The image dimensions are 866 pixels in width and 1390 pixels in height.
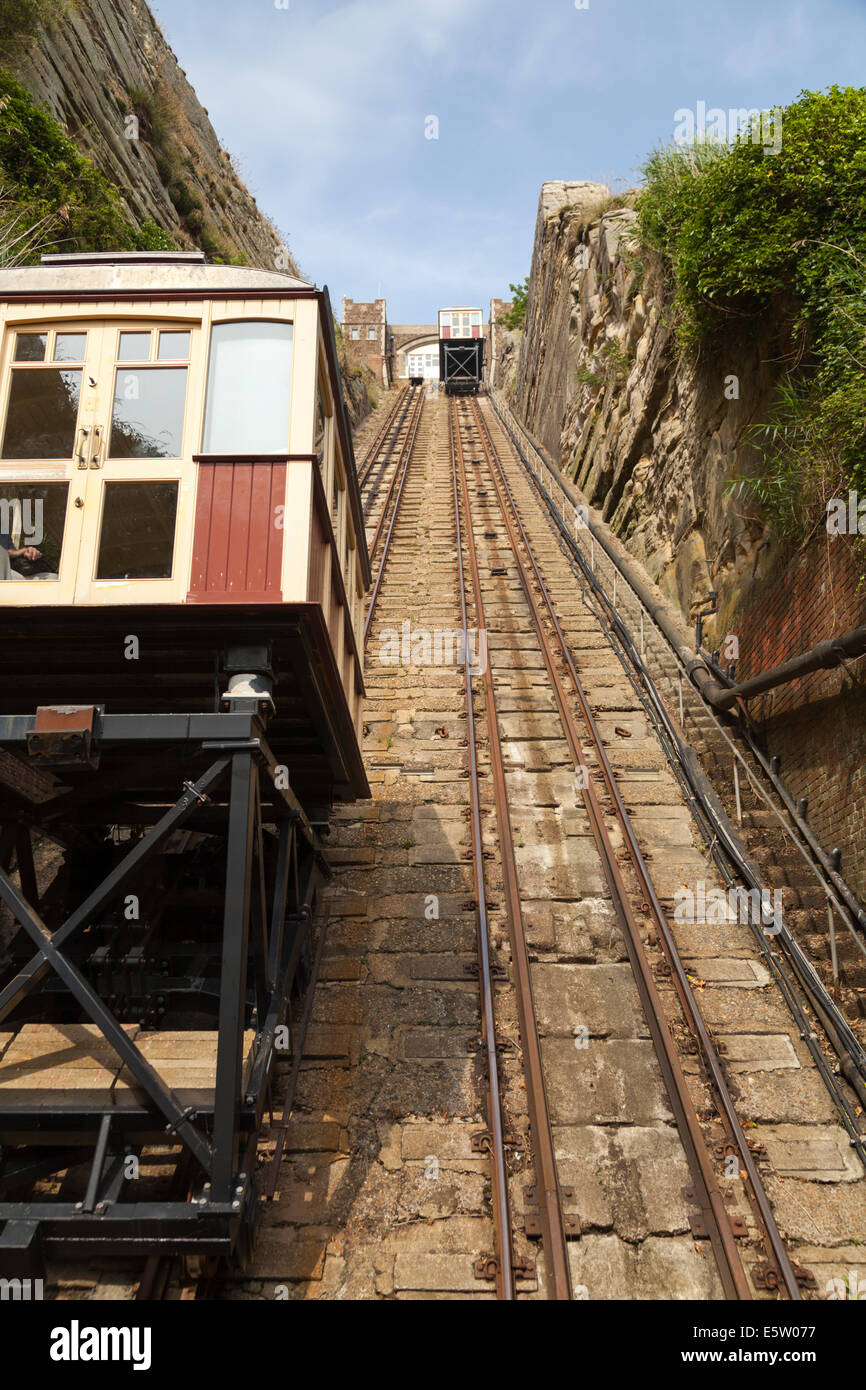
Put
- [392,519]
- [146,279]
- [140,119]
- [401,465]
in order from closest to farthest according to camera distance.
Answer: [146,279]
[392,519]
[140,119]
[401,465]

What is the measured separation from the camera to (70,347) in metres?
4.85

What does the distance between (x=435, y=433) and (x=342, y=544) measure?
2466 cm

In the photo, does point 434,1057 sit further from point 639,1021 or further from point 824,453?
point 824,453

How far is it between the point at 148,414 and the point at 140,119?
22.6 meters

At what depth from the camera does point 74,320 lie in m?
4.88

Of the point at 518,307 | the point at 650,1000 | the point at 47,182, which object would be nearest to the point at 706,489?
the point at 650,1000

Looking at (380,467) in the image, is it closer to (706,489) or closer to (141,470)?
(706,489)

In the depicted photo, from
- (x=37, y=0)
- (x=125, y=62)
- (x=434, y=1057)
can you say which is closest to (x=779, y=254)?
(x=434, y=1057)

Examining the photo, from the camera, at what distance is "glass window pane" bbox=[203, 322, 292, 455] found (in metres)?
4.77

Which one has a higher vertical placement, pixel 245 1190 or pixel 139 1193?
pixel 245 1190

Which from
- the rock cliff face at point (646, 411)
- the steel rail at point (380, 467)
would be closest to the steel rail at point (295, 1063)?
the rock cliff face at point (646, 411)

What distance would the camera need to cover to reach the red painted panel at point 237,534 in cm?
449

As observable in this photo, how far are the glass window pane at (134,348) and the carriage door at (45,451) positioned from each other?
5.4 inches
